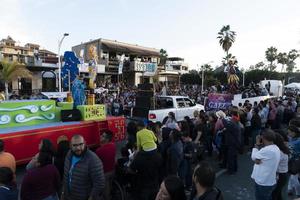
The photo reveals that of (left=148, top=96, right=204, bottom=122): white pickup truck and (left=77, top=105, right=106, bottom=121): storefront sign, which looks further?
(left=148, top=96, right=204, bottom=122): white pickup truck

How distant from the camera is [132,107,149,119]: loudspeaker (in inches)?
528

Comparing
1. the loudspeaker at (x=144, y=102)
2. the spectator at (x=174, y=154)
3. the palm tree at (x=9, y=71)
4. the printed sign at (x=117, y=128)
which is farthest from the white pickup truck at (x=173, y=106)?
the palm tree at (x=9, y=71)

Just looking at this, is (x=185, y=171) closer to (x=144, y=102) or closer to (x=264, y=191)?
(x=264, y=191)

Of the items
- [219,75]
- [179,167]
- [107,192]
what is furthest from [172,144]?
[219,75]

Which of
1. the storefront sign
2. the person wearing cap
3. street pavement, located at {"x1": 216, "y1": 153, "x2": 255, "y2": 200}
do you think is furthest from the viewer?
the storefront sign

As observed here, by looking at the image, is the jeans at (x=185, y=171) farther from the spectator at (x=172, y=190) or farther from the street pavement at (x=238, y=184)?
the spectator at (x=172, y=190)

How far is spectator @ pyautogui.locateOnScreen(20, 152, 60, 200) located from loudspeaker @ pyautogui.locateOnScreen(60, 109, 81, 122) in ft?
20.1

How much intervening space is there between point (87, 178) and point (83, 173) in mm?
90

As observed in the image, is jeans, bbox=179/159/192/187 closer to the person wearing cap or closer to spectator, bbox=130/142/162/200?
the person wearing cap

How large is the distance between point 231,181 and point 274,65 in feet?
295

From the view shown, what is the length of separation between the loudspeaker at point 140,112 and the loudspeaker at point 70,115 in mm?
4065

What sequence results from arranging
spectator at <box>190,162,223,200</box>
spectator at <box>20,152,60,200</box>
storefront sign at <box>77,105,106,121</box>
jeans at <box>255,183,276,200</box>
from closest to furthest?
spectator at <box>190,162,223,200</box>, spectator at <box>20,152,60,200</box>, jeans at <box>255,183,276,200</box>, storefront sign at <box>77,105,106,121</box>

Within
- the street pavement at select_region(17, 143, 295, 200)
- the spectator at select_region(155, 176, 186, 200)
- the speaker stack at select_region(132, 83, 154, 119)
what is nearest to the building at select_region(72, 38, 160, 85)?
the speaker stack at select_region(132, 83, 154, 119)

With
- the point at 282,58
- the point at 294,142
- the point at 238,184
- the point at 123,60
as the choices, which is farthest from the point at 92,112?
the point at 282,58
